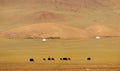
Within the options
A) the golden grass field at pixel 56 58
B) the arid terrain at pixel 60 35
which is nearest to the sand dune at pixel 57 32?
the arid terrain at pixel 60 35

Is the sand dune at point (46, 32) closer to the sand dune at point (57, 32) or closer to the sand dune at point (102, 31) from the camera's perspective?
the sand dune at point (57, 32)

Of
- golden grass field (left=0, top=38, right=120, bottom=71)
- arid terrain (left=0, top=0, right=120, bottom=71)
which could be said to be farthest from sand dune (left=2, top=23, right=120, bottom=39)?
golden grass field (left=0, top=38, right=120, bottom=71)

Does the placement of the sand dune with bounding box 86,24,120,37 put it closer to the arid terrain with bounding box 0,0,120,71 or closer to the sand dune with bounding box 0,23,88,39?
the arid terrain with bounding box 0,0,120,71

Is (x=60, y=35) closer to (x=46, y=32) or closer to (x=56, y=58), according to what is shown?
(x=46, y=32)

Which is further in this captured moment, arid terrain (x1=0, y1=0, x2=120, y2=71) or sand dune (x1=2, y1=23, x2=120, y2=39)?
sand dune (x1=2, y1=23, x2=120, y2=39)

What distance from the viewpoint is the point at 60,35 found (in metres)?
87.1

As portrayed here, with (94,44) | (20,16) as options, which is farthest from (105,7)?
(94,44)

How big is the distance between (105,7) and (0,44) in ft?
179

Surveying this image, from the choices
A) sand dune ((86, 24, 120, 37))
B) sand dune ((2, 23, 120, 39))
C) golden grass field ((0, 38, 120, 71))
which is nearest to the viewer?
golden grass field ((0, 38, 120, 71))

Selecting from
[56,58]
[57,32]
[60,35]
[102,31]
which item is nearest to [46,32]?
[57,32]

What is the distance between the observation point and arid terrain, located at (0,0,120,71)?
47.2 meters

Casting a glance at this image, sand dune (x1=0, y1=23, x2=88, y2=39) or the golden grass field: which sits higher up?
sand dune (x1=0, y1=23, x2=88, y2=39)

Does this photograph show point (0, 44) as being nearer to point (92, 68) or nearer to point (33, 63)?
point (33, 63)

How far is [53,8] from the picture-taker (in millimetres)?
116500
